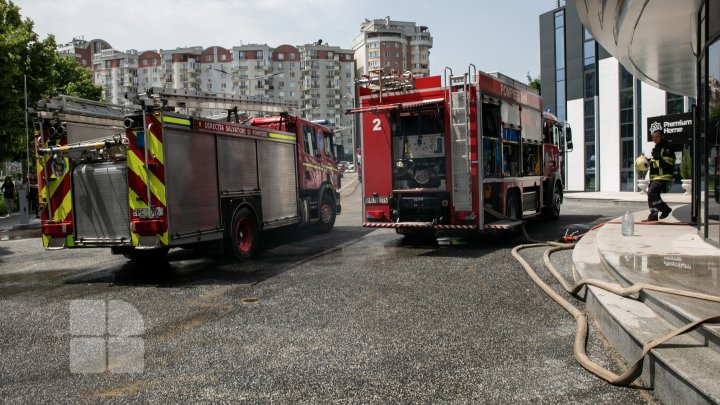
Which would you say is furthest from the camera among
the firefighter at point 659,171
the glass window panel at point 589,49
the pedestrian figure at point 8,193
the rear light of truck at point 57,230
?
the glass window panel at point 589,49

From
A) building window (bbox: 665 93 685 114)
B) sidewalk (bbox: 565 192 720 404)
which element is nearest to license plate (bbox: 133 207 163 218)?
sidewalk (bbox: 565 192 720 404)

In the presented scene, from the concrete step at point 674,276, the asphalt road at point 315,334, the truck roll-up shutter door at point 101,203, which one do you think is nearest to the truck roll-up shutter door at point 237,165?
the asphalt road at point 315,334

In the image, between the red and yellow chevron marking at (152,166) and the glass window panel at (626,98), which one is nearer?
the red and yellow chevron marking at (152,166)

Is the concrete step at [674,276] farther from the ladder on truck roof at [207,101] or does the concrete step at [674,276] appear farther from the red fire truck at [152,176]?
the ladder on truck roof at [207,101]

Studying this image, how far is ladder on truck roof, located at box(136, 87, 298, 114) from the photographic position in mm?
8522

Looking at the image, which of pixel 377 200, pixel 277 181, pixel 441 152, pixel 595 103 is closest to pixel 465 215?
pixel 441 152

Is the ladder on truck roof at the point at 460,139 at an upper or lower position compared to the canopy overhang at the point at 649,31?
lower

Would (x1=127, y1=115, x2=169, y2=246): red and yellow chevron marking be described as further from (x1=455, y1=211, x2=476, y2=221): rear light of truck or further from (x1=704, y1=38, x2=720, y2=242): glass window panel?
(x1=704, y1=38, x2=720, y2=242): glass window panel

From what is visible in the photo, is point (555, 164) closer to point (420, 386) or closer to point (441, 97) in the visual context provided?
point (441, 97)

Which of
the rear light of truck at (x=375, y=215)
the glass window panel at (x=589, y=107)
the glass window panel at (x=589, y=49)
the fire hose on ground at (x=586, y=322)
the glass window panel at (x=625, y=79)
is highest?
the glass window panel at (x=589, y=49)

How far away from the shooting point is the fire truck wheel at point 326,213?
45.7 feet

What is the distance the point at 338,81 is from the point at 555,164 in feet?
377

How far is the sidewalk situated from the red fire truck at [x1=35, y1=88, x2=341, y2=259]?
5664 millimetres

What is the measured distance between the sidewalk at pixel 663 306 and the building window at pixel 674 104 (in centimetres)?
2224
